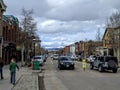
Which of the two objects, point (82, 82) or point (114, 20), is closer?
point (82, 82)

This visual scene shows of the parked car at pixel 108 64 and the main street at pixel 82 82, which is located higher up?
the parked car at pixel 108 64

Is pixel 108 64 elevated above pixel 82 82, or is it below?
above

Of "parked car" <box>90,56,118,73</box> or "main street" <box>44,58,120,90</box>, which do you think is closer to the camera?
"main street" <box>44,58,120,90</box>

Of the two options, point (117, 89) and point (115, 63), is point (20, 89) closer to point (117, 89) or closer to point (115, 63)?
point (117, 89)

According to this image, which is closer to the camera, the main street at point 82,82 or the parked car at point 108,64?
the main street at point 82,82

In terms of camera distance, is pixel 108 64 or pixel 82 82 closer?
pixel 82 82

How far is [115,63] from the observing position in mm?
37500

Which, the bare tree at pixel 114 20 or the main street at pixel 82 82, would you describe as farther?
the bare tree at pixel 114 20

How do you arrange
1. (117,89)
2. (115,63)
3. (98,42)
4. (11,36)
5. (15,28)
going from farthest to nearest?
(98,42) → (15,28) → (11,36) → (115,63) → (117,89)

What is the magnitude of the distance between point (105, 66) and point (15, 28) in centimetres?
3327

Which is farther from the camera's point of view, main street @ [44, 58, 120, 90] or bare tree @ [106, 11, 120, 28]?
bare tree @ [106, 11, 120, 28]

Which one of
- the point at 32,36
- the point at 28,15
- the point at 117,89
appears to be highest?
the point at 28,15

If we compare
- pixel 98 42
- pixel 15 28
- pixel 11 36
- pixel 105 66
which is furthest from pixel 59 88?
pixel 98 42

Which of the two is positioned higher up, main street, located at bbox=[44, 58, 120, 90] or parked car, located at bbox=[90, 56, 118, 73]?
parked car, located at bbox=[90, 56, 118, 73]
